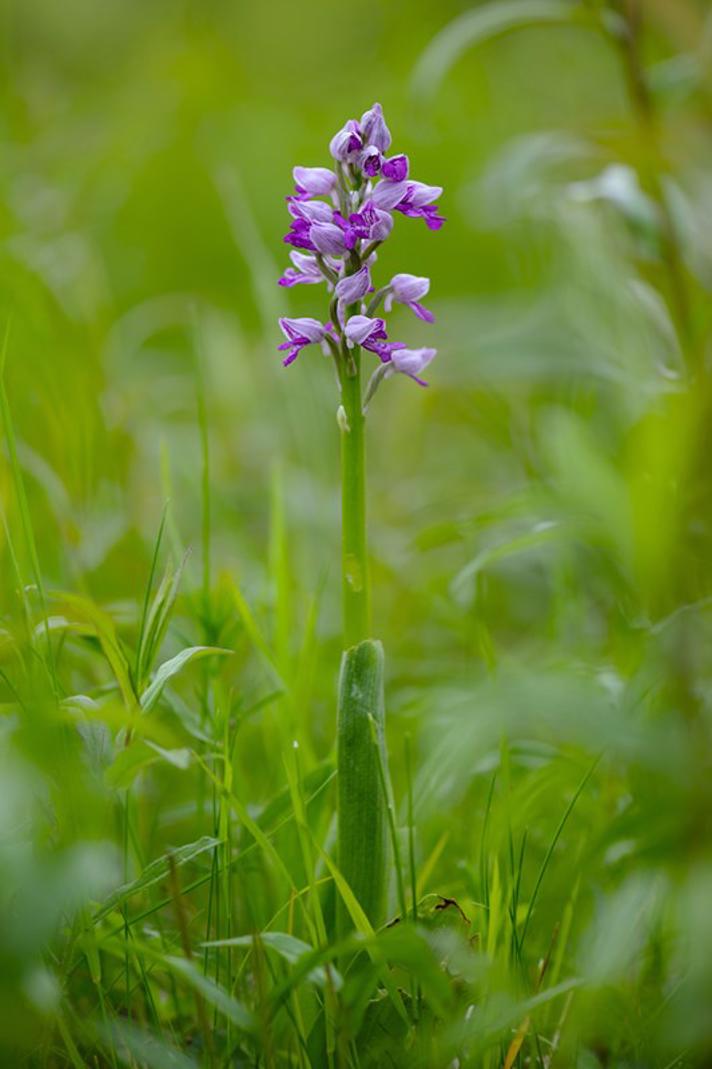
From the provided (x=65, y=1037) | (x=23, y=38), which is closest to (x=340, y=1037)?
(x=65, y=1037)

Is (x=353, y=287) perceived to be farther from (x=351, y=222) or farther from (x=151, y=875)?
(x=151, y=875)

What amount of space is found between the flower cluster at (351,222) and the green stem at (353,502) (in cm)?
2

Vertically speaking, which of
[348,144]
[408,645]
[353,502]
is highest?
[348,144]

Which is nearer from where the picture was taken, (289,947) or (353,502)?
(289,947)

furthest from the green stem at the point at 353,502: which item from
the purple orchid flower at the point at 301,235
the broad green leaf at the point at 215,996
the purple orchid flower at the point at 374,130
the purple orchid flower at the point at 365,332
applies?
the broad green leaf at the point at 215,996

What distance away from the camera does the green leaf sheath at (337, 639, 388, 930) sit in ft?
3.59

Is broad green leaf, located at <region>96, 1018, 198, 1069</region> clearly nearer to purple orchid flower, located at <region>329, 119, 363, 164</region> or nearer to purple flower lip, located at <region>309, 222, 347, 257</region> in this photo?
purple flower lip, located at <region>309, 222, 347, 257</region>

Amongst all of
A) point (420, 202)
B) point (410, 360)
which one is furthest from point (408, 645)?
point (420, 202)

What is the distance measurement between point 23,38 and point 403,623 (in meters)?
6.07

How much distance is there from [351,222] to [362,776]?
599 mm

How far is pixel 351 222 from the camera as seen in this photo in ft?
3.68

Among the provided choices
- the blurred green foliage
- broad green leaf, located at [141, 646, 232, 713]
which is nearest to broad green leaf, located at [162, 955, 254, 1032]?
the blurred green foliage

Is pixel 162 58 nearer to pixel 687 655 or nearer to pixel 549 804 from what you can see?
pixel 549 804

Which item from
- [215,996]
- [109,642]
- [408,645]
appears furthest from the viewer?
[408,645]
